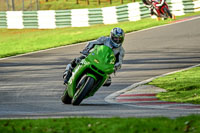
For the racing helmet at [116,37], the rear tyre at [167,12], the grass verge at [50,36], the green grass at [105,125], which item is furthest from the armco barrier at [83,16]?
the green grass at [105,125]

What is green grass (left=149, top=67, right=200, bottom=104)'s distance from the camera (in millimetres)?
11689

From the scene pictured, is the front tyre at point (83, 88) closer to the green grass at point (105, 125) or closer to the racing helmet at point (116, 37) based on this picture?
the racing helmet at point (116, 37)

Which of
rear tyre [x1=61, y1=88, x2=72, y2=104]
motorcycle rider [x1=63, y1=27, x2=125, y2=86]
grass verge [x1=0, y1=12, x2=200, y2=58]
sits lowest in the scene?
grass verge [x1=0, y1=12, x2=200, y2=58]

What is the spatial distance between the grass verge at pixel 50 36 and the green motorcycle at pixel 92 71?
38.1 feet

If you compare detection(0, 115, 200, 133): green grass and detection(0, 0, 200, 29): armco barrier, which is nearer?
detection(0, 115, 200, 133): green grass

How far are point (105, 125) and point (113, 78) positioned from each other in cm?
865

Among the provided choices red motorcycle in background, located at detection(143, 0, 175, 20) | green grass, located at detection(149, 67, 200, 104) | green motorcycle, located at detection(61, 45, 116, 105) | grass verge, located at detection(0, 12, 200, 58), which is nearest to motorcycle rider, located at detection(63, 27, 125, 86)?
green motorcycle, located at detection(61, 45, 116, 105)

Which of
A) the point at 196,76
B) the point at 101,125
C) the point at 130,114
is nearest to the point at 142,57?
the point at 196,76

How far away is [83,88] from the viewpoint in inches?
400

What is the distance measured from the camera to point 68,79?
10.8m

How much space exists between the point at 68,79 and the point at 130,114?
234 centimetres

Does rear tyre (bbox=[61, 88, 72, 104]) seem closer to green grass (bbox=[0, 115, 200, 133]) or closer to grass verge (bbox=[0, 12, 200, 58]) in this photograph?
green grass (bbox=[0, 115, 200, 133])

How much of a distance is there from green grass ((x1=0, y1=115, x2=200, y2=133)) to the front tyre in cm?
238

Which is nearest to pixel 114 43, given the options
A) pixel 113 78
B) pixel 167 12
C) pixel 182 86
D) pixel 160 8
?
pixel 182 86
